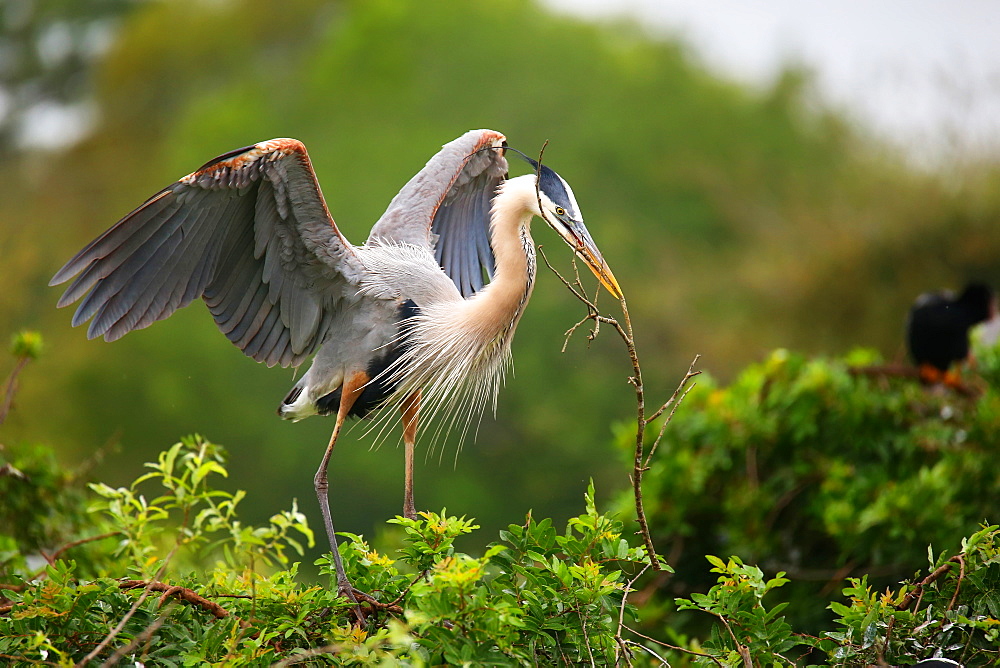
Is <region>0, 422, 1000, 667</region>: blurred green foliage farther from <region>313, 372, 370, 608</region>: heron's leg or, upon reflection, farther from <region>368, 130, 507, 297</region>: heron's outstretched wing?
<region>368, 130, 507, 297</region>: heron's outstretched wing

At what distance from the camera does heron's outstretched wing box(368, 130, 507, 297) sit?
152 inches

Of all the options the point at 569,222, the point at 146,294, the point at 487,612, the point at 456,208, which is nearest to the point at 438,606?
the point at 487,612

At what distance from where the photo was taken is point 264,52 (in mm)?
20438

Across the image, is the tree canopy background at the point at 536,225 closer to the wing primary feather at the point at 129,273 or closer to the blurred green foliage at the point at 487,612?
the wing primary feather at the point at 129,273

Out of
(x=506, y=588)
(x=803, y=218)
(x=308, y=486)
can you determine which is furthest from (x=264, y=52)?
(x=506, y=588)

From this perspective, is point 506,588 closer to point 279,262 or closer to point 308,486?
point 279,262

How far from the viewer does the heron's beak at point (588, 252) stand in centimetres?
312

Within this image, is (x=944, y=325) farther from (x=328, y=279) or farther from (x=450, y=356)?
(x=328, y=279)

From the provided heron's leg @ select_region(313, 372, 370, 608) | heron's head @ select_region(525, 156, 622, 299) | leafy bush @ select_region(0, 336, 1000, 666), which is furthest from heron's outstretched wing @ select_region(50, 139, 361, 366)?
heron's head @ select_region(525, 156, 622, 299)

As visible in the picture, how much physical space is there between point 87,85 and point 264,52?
3.41 meters

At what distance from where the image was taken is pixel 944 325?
5738 millimetres

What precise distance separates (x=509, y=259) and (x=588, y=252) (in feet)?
1.43

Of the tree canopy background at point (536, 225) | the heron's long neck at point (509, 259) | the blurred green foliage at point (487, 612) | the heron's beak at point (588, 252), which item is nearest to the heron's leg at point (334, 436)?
the heron's long neck at point (509, 259)

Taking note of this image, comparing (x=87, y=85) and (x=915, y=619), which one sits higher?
(x=87, y=85)
